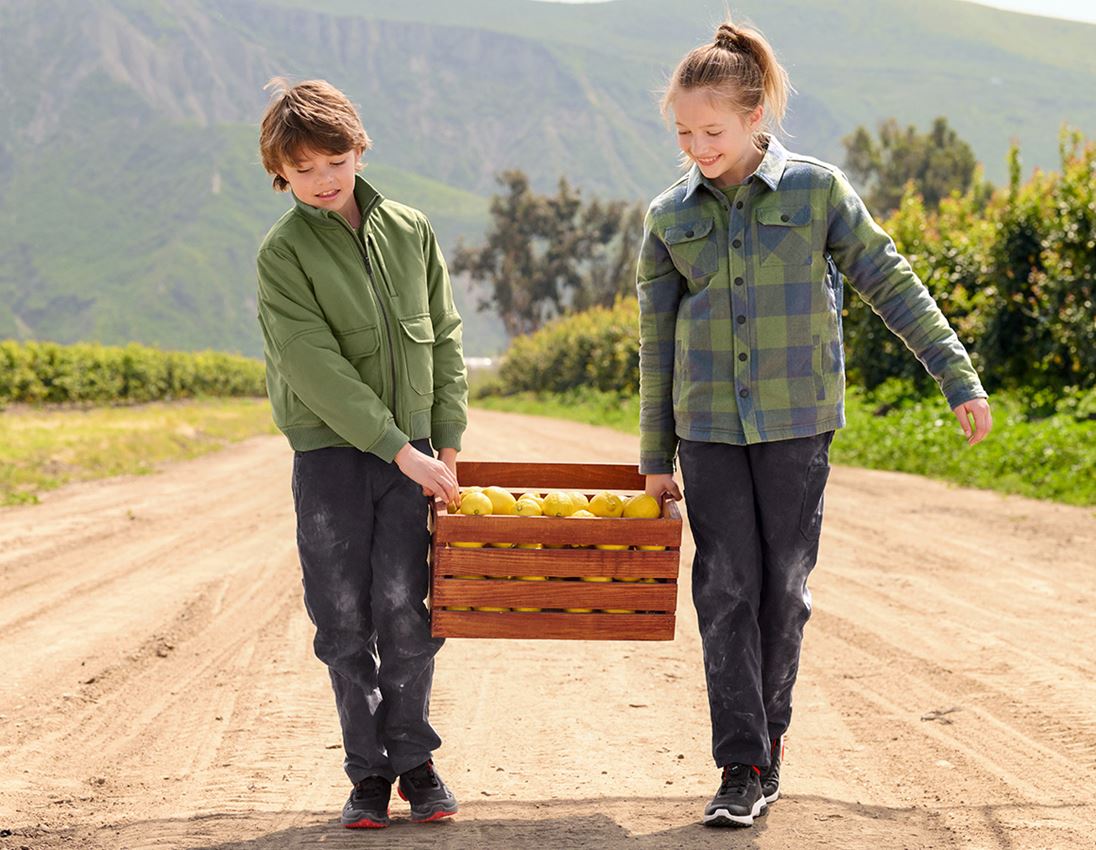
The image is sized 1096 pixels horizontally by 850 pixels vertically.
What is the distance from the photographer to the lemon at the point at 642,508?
143 inches

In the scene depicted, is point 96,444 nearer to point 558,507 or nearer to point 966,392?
point 558,507

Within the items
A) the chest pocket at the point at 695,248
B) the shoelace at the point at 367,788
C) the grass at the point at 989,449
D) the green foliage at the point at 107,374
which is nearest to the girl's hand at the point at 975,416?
the chest pocket at the point at 695,248

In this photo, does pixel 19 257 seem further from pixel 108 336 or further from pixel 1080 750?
pixel 1080 750

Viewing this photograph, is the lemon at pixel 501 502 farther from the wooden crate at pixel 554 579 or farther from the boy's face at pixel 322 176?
the boy's face at pixel 322 176

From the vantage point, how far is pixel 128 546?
993 cm

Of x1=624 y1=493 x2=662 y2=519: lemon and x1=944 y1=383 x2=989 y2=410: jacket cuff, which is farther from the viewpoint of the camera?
x1=624 y1=493 x2=662 y2=519: lemon

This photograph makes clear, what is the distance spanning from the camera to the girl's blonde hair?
3.38 metres

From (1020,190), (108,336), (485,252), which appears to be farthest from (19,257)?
(1020,190)

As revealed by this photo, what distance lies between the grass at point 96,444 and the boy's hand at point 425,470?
10827 mm

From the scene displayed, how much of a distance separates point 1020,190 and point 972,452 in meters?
5.15

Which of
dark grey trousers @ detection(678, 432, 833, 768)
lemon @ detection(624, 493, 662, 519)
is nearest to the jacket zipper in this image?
lemon @ detection(624, 493, 662, 519)

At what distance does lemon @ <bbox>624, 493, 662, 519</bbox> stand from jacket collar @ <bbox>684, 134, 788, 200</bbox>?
86 centimetres

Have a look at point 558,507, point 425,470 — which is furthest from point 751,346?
point 425,470

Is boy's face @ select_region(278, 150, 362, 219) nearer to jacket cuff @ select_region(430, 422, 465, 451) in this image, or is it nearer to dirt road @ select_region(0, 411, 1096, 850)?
jacket cuff @ select_region(430, 422, 465, 451)
